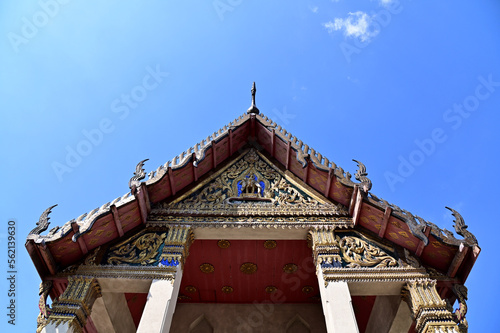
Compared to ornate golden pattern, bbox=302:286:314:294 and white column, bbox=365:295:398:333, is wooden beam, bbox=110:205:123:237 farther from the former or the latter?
white column, bbox=365:295:398:333

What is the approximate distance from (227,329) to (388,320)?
3077 millimetres

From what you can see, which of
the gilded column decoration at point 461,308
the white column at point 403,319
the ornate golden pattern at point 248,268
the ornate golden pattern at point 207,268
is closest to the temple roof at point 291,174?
the gilded column decoration at point 461,308

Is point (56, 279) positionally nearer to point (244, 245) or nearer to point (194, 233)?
point (194, 233)

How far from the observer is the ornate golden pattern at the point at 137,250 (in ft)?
20.5

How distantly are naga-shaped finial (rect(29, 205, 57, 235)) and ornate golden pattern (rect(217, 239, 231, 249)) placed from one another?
2831 mm

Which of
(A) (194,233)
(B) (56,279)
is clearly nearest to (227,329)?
(A) (194,233)

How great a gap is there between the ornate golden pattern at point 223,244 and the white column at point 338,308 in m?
1.98

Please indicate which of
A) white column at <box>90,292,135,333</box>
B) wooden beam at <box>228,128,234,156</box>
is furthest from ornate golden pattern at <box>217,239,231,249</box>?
wooden beam at <box>228,128,234,156</box>

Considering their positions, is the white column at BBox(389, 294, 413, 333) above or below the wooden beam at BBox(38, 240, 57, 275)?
below

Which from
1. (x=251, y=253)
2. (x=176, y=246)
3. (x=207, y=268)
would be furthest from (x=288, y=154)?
(x=176, y=246)

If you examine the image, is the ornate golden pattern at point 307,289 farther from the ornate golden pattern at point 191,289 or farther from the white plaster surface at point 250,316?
the ornate golden pattern at point 191,289

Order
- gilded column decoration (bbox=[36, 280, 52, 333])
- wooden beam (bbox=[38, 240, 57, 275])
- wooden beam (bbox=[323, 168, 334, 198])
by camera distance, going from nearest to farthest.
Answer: gilded column decoration (bbox=[36, 280, 52, 333]), wooden beam (bbox=[38, 240, 57, 275]), wooden beam (bbox=[323, 168, 334, 198])

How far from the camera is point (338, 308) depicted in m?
5.32

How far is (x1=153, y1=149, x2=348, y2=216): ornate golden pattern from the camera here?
718 centimetres
